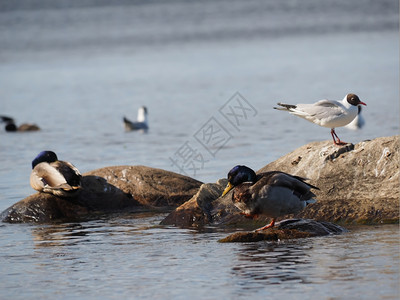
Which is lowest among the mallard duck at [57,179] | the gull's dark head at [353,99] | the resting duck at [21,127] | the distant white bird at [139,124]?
the mallard duck at [57,179]

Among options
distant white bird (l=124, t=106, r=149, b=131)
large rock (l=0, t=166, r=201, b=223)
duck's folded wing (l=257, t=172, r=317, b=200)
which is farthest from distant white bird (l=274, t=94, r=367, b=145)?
distant white bird (l=124, t=106, r=149, b=131)

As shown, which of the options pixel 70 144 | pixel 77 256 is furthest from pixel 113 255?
pixel 70 144

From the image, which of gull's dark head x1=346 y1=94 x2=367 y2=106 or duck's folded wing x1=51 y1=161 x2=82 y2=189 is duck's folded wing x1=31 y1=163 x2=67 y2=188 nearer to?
duck's folded wing x1=51 y1=161 x2=82 y2=189

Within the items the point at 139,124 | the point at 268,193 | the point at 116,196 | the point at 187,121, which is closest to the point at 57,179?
the point at 116,196

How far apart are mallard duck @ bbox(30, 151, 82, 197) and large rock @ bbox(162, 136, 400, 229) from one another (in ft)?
6.44

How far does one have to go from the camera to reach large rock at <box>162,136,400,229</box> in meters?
10.6

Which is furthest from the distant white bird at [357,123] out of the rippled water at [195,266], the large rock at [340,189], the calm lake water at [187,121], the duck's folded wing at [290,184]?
the duck's folded wing at [290,184]

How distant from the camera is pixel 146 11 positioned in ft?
258

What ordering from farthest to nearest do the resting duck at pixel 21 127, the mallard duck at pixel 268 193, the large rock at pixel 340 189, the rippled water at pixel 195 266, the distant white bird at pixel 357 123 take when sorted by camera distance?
1. the resting duck at pixel 21 127
2. the distant white bird at pixel 357 123
3. the large rock at pixel 340 189
4. the mallard duck at pixel 268 193
5. the rippled water at pixel 195 266

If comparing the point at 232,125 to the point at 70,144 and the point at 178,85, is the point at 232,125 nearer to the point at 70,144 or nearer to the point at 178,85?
the point at 70,144

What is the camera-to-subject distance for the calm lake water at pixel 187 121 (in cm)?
823

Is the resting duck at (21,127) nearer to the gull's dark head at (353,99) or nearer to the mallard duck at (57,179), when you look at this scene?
the mallard duck at (57,179)

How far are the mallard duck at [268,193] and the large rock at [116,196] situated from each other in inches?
115

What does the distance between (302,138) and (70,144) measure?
5.66 metres
